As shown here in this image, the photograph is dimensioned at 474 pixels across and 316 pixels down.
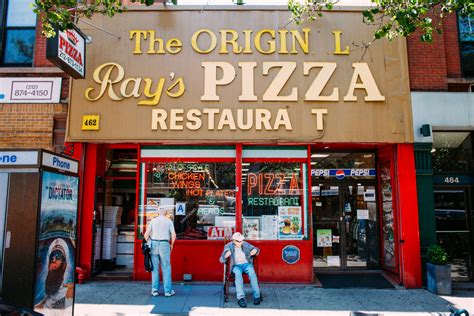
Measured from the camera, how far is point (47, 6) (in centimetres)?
714

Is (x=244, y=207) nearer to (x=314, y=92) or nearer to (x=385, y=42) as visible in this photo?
(x=314, y=92)

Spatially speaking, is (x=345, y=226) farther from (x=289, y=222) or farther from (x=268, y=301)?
(x=268, y=301)

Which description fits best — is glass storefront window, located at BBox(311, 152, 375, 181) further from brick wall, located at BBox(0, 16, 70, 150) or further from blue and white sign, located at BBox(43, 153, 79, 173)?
brick wall, located at BBox(0, 16, 70, 150)

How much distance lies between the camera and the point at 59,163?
569 centimetres

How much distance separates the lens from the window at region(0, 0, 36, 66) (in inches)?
382

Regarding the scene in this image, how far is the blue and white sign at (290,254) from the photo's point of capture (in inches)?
350

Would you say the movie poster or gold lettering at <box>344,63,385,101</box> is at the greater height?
gold lettering at <box>344,63,385,101</box>

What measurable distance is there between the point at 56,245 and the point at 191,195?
4.02 metres

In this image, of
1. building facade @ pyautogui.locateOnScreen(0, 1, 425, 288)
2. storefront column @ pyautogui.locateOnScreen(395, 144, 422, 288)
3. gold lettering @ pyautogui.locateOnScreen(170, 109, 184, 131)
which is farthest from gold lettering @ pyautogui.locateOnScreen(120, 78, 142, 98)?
storefront column @ pyautogui.locateOnScreen(395, 144, 422, 288)

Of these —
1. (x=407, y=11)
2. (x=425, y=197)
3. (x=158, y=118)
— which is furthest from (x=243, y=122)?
(x=425, y=197)

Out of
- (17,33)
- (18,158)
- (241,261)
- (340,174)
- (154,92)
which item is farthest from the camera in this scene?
(340,174)

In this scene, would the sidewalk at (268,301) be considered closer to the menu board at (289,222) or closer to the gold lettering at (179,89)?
the menu board at (289,222)

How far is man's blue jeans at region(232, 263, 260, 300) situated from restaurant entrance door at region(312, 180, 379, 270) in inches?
122

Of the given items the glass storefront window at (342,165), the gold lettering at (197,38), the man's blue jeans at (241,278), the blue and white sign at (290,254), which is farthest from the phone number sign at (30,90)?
the glass storefront window at (342,165)
